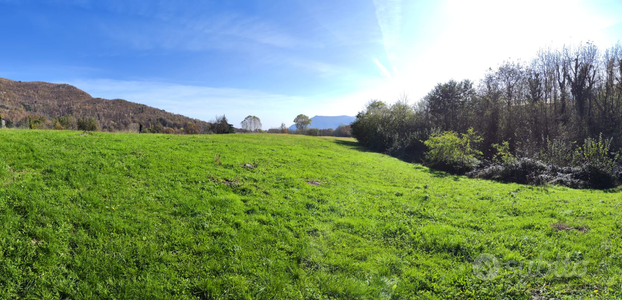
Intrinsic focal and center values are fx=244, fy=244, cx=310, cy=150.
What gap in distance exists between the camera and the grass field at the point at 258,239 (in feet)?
15.3

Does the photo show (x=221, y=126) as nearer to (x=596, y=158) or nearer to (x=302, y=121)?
(x=302, y=121)

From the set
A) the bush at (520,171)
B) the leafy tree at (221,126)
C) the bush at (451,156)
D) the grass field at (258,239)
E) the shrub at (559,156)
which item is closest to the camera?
the grass field at (258,239)

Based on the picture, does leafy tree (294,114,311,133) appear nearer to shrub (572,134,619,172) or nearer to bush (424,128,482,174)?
bush (424,128,482,174)

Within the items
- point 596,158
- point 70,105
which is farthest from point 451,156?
point 70,105

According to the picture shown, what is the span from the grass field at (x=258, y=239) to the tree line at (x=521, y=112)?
20.1 meters

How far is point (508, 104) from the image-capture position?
34.9 m

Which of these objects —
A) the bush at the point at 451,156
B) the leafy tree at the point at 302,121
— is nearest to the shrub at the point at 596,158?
the bush at the point at 451,156

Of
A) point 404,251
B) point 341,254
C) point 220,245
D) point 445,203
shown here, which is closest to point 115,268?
point 220,245

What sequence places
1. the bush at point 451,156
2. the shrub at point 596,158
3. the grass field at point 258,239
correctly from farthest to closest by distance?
the bush at point 451,156, the shrub at point 596,158, the grass field at point 258,239

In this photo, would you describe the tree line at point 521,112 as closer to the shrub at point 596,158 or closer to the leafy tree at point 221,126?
the shrub at point 596,158

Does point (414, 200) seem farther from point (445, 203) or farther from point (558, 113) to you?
point (558, 113)

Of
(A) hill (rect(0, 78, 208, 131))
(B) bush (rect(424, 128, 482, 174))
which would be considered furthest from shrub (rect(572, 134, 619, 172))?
(A) hill (rect(0, 78, 208, 131))

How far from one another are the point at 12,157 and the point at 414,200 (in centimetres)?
1506

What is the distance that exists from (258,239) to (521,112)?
38.9 m
